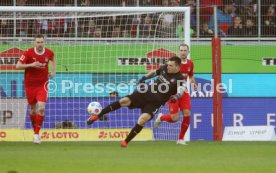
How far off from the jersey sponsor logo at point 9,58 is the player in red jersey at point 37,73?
2.71 meters

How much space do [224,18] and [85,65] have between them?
4.65m

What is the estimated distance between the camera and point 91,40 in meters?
20.2

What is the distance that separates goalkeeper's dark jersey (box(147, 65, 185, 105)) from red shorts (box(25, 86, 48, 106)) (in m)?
2.38

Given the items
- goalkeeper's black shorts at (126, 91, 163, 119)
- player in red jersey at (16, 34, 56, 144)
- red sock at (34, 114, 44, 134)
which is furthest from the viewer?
red sock at (34, 114, 44, 134)

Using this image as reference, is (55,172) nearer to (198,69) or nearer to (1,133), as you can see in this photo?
(1,133)

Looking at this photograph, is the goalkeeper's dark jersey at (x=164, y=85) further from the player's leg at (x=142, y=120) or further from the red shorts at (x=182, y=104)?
the red shorts at (x=182, y=104)

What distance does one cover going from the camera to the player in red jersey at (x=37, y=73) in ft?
54.9

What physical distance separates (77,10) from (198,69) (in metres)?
5.23

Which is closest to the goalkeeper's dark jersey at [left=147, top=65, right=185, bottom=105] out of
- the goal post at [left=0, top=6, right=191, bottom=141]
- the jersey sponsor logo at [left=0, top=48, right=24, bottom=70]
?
the goal post at [left=0, top=6, right=191, bottom=141]

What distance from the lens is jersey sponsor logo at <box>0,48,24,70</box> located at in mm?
19641

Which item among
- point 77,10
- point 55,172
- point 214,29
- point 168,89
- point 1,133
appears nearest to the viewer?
point 55,172

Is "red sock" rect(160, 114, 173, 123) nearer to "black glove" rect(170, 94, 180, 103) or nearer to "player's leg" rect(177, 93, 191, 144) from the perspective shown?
"player's leg" rect(177, 93, 191, 144)

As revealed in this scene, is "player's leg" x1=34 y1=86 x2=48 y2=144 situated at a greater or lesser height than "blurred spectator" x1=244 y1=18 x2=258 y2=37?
lesser

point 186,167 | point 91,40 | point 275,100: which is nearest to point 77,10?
point 91,40
